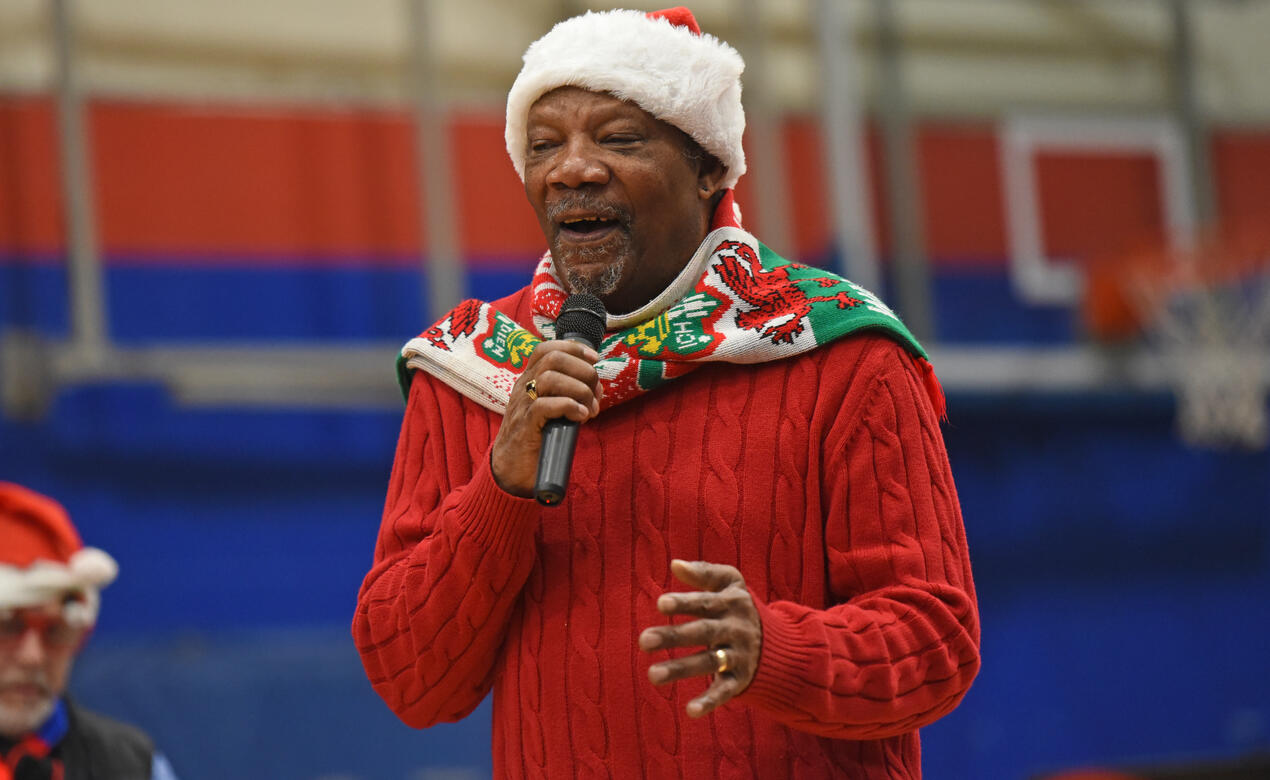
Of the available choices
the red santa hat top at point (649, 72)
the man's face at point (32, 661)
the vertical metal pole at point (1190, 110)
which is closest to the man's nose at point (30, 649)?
the man's face at point (32, 661)

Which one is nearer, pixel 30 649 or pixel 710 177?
pixel 710 177

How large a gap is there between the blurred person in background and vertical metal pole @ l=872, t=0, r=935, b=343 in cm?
381

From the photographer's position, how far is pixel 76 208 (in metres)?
4.89

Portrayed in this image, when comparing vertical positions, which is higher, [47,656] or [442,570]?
[442,570]

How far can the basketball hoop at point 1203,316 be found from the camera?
596 centimetres

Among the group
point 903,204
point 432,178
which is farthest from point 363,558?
point 903,204

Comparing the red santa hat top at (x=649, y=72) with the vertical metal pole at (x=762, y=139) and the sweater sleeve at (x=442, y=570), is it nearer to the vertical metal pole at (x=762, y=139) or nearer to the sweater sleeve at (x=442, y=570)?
the sweater sleeve at (x=442, y=570)

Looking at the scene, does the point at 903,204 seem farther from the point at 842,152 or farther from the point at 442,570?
the point at 442,570

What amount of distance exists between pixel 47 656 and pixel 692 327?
6.75 feet

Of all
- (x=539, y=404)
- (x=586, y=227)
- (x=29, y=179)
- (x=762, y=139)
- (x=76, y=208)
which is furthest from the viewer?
(x=762, y=139)

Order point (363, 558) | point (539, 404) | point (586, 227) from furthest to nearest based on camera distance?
1. point (363, 558)
2. point (586, 227)
3. point (539, 404)

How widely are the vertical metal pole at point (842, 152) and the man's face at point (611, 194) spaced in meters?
4.05

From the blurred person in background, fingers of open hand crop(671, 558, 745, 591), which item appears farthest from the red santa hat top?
the blurred person in background

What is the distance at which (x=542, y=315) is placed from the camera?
4.92ft
